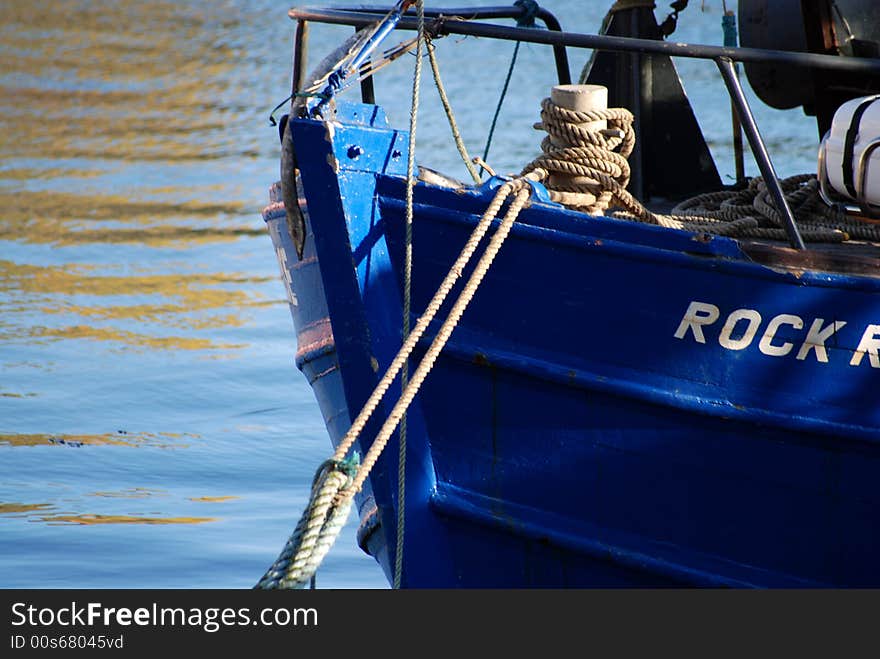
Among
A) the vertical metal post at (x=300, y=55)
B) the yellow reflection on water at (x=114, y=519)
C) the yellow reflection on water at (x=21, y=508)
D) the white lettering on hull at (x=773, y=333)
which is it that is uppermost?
the vertical metal post at (x=300, y=55)

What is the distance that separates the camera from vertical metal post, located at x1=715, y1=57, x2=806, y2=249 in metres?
4.14

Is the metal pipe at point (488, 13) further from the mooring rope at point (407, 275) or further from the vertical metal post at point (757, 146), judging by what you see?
the vertical metal post at point (757, 146)

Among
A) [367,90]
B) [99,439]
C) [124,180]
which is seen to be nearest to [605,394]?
[367,90]

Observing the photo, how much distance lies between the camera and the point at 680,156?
658 centimetres

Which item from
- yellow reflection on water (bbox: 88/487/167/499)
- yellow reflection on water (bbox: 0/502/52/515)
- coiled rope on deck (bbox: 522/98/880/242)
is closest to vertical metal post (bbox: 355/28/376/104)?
coiled rope on deck (bbox: 522/98/880/242)

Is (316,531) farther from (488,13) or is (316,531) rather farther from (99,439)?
(99,439)

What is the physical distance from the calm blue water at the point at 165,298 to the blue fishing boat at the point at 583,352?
1.79m

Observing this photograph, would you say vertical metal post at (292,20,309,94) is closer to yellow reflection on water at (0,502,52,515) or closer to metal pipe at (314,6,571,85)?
metal pipe at (314,6,571,85)

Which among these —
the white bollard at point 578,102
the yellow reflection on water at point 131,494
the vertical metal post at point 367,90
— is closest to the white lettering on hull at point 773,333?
the white bollard at point 578,102

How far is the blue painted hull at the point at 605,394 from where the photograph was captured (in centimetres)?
413

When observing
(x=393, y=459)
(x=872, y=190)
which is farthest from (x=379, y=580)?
(x=872, y=190)

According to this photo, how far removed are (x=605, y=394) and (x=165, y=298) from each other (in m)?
7.08

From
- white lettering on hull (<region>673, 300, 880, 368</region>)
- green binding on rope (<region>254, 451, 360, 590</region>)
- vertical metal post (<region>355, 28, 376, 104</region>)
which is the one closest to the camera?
green binding on rope (<region>254, 451, 360, 590</region>)

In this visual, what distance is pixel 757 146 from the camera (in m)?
4.16
